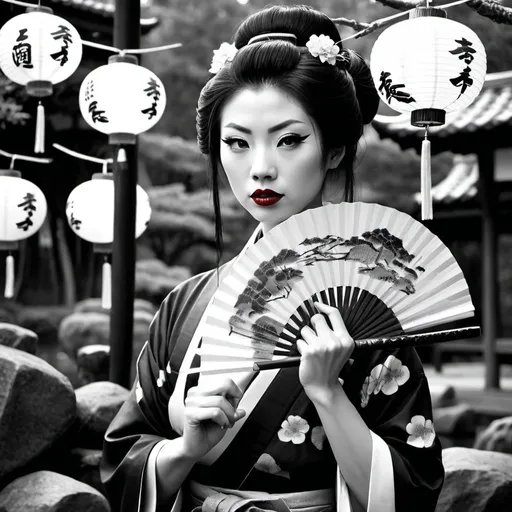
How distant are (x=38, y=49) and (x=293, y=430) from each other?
170 inches

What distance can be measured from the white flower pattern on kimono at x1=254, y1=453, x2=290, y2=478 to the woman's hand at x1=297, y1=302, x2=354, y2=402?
0.96 ft

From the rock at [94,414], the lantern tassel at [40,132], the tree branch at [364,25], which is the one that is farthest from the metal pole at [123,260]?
the tree branch at [364,25]

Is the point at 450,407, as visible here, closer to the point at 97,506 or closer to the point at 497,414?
the point at 497,414

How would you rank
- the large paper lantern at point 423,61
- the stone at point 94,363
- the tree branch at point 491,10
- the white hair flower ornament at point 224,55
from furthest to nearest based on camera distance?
the stone at point 94,363 → the tree branch at point 491,10 → the large paper lantern at point 423,61 → the white hair flower ornament at point 224,55

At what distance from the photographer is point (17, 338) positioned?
17.9ft

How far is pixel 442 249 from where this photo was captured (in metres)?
2.36

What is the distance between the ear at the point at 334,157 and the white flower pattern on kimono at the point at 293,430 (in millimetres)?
824

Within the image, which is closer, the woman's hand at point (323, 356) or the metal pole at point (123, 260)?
the woman's hand at point (323, 356)

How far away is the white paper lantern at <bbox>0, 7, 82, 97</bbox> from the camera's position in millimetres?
5859

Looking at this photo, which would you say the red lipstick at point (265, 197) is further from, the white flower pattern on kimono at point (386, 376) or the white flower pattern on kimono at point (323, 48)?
the white flower pattern on kimono at point (386, 376)

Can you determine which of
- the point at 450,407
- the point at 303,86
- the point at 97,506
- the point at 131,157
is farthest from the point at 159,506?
the point at 450,407

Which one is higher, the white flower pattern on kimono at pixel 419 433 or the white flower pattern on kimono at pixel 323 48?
the white flower pattern on kimono at pixel 323 48

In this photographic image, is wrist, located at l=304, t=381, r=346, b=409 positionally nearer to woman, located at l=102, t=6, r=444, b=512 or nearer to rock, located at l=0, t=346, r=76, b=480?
woman, located at l=102, t=6, r=444, b=512

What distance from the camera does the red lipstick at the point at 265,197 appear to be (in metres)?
2.53
